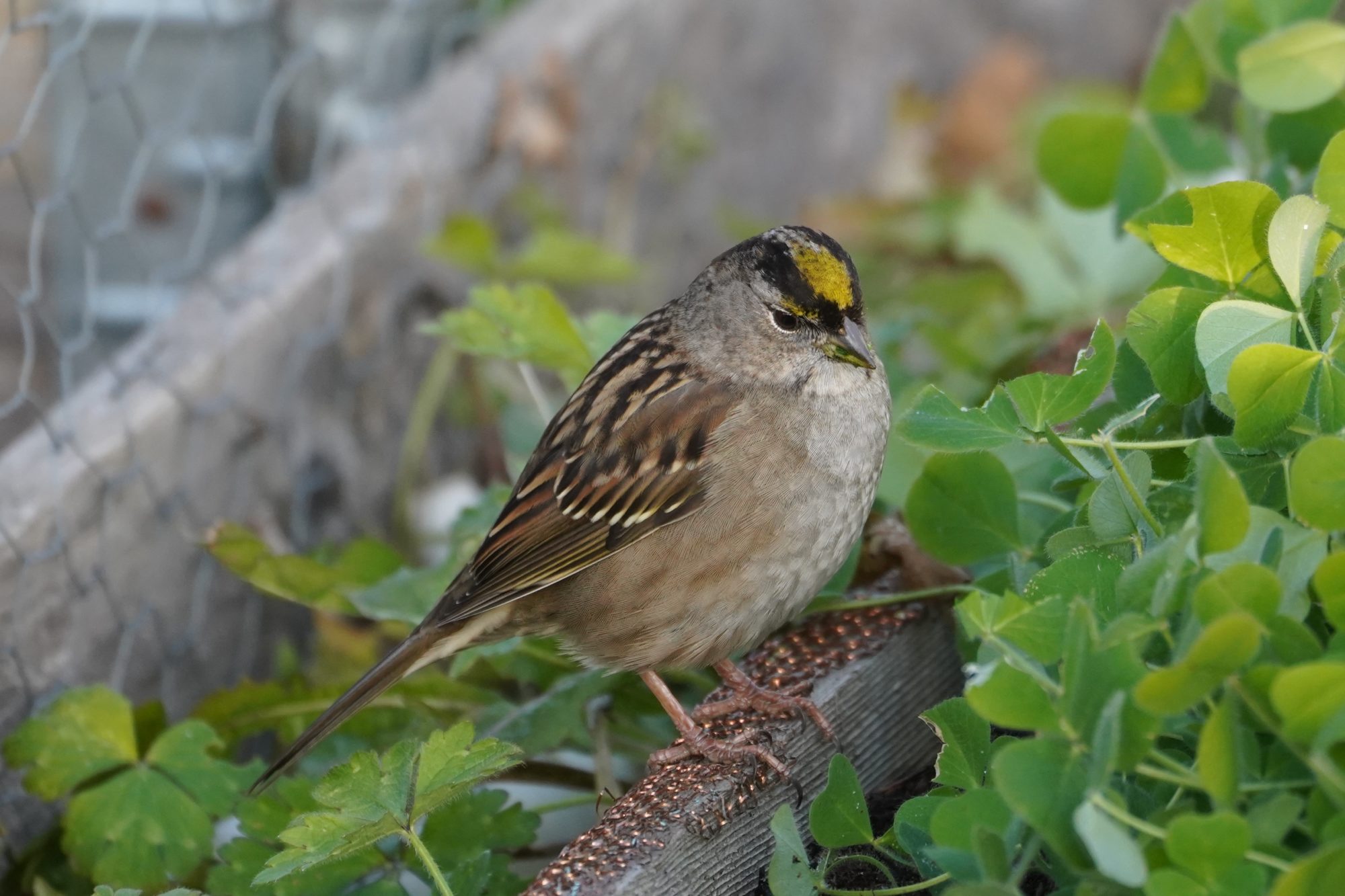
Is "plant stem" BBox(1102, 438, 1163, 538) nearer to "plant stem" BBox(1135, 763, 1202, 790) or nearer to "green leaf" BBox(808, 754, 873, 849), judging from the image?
"plant stem" BBox(1135, 763, 1202, 790)

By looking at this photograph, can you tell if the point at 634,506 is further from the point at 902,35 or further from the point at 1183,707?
the point at 902,35

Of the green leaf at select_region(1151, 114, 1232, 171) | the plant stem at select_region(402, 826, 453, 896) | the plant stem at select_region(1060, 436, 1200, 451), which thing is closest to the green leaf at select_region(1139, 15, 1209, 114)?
the green leaf at select_region(1151, 114, 1232, 171)

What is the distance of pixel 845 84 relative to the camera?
5699 millimetres

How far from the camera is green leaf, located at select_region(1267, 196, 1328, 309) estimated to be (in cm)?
182

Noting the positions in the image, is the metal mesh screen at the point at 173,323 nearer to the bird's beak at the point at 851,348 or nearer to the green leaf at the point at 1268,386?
the bird's beak at the point at 851,348

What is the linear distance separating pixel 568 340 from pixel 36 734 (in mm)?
1090

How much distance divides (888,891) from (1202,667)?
49cm

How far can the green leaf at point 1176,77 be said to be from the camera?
294cm

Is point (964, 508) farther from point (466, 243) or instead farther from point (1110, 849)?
point (466, 243)

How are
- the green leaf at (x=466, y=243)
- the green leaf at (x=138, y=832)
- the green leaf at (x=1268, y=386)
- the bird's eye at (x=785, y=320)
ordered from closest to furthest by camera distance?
the green leaf at (x=1268, y=386) → the green leaf at (x=138, y=832) → the bird's eye at (x=785, y=320) → the green leaf at (x=466, y=243)

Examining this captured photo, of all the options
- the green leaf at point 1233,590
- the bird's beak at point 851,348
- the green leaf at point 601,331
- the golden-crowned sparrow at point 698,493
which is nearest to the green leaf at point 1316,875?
the green leaf at point 1233,590

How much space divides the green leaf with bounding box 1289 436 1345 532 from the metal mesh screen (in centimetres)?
190

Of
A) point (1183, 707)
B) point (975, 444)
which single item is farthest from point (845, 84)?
point (1183, 707)

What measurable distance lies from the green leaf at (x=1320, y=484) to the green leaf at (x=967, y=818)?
43 centimetres
